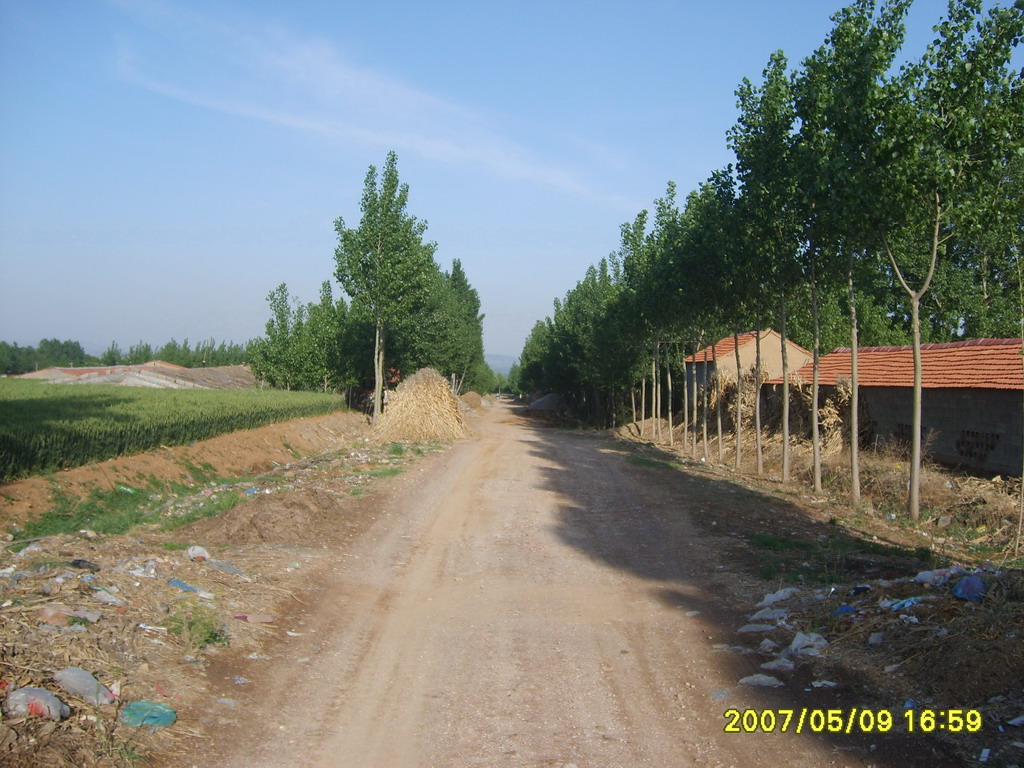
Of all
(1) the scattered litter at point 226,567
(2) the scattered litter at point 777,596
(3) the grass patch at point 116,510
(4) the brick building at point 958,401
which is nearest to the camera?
(2) the scattered litter at point 777,596

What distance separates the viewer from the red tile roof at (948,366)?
17.7 meters

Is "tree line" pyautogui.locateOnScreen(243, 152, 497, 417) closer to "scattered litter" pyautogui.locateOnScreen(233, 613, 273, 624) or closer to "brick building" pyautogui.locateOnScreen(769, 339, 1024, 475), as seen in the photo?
"brick building" pyautogui.locateOnScreen(769, 339, 1024, 475)

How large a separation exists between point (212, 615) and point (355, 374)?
128 feet

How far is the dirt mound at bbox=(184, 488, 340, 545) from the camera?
36.5 feet

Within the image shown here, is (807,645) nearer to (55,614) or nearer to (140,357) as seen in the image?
(55,614)

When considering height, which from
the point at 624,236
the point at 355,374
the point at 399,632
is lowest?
the point at 399,632

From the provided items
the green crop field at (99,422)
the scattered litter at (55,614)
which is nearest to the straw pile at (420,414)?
the green crop field at (99,422)

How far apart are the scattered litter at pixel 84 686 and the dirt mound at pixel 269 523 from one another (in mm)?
5540

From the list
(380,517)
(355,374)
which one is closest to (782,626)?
(380,517)

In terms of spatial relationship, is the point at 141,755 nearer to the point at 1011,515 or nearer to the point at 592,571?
the point at 592,571

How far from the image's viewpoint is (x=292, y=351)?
49.3 meters

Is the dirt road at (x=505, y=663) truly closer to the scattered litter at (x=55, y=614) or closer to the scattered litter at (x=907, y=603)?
the scattered litter at (x=55, y=614)

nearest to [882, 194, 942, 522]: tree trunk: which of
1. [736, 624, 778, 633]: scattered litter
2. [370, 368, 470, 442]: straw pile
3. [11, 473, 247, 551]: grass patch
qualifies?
[736, 624, 778, 633]: scattered litter

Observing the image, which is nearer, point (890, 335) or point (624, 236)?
point (624, 236)
